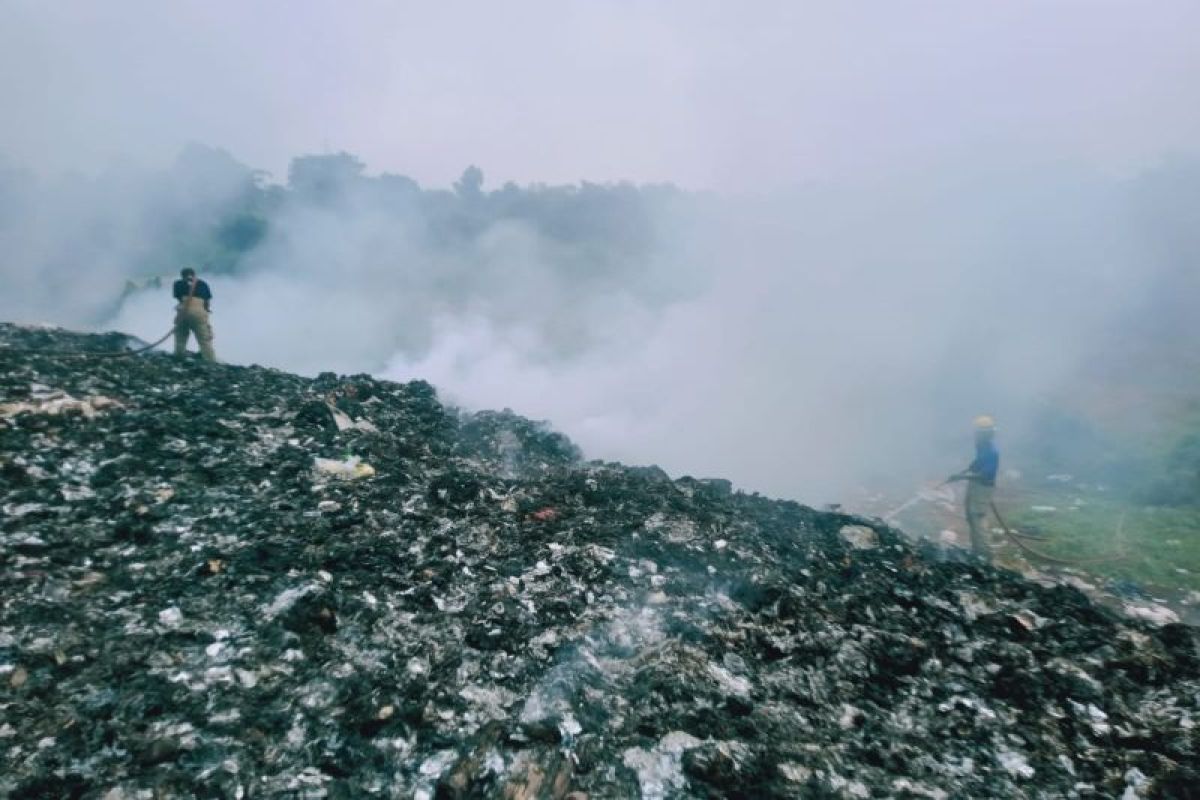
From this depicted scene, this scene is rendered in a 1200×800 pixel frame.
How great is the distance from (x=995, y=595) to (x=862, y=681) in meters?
1.63

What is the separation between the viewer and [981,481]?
6898mm

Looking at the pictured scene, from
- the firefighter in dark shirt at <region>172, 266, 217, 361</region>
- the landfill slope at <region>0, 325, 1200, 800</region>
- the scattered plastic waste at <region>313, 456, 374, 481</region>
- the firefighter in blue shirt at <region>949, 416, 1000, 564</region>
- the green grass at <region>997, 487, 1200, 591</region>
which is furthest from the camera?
the firefighter in dark shirt at <region>172, 266, 217, 361</region>

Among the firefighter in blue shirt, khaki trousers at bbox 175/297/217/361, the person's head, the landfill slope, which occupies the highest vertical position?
khaki trousers at bbox 175/297/217/361

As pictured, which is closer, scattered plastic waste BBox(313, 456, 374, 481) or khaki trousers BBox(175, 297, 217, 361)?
scattered plastic waste BBox(313, 456, 374, 481)

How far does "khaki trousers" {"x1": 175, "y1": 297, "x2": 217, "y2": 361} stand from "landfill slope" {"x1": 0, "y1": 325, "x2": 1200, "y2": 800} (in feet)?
8.92

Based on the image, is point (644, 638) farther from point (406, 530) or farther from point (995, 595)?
point (995, 595)

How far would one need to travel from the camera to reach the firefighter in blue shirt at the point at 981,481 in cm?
689

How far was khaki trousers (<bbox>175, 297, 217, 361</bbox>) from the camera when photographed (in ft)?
25.9

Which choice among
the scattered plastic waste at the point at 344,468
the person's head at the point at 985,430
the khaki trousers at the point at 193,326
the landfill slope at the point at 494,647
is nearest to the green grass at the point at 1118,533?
the person's head at the point at 985,430

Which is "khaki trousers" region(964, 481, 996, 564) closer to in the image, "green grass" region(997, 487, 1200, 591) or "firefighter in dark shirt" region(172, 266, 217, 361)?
"green grass" region(997, 487, 1200, 591)

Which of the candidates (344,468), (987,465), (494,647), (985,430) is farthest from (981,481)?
(344,468)

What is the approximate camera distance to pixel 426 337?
1573 centimetres

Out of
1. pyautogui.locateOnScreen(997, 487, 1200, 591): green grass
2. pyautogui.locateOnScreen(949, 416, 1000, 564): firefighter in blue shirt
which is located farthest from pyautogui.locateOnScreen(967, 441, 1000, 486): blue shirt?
pyautogui.locateOnScreen(997, 487, 1200, 591): green grass

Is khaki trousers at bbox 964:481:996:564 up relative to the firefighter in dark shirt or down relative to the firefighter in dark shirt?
down
